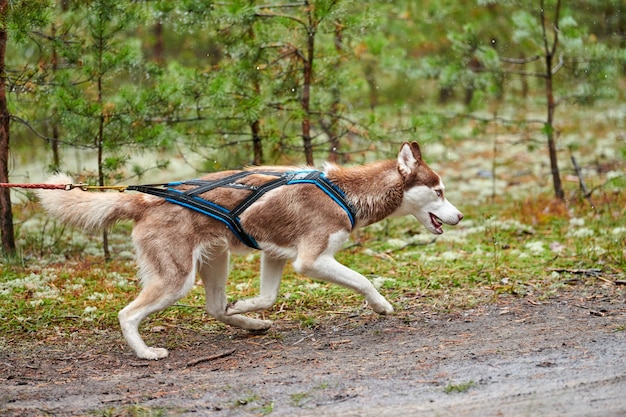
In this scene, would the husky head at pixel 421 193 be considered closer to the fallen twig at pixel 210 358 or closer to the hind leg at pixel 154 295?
the fallen twig at pixel 210 358

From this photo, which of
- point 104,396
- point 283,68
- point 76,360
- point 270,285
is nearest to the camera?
point 104,396

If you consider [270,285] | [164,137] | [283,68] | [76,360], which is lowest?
[76,360]

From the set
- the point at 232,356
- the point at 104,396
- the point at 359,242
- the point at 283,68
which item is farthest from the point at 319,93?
the point at 104,396

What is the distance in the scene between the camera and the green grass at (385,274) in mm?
7238

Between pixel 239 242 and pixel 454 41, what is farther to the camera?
pixel 454 41

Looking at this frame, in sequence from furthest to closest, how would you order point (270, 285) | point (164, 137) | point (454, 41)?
point (454, 41) → point (164, 137) → point (270, 285)

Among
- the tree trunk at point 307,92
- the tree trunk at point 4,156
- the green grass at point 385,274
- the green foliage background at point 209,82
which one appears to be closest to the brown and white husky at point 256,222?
the green grass at point 385,274

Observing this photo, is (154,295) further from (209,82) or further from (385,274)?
(209,82)

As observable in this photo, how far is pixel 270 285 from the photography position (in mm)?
6781

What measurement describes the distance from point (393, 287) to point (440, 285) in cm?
46

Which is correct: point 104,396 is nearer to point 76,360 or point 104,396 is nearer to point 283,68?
point 76,360

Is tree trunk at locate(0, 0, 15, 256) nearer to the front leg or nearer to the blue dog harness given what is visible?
the blue dog harness

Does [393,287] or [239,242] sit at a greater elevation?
[239,242]

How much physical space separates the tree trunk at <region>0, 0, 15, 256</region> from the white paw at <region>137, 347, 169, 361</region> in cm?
325
